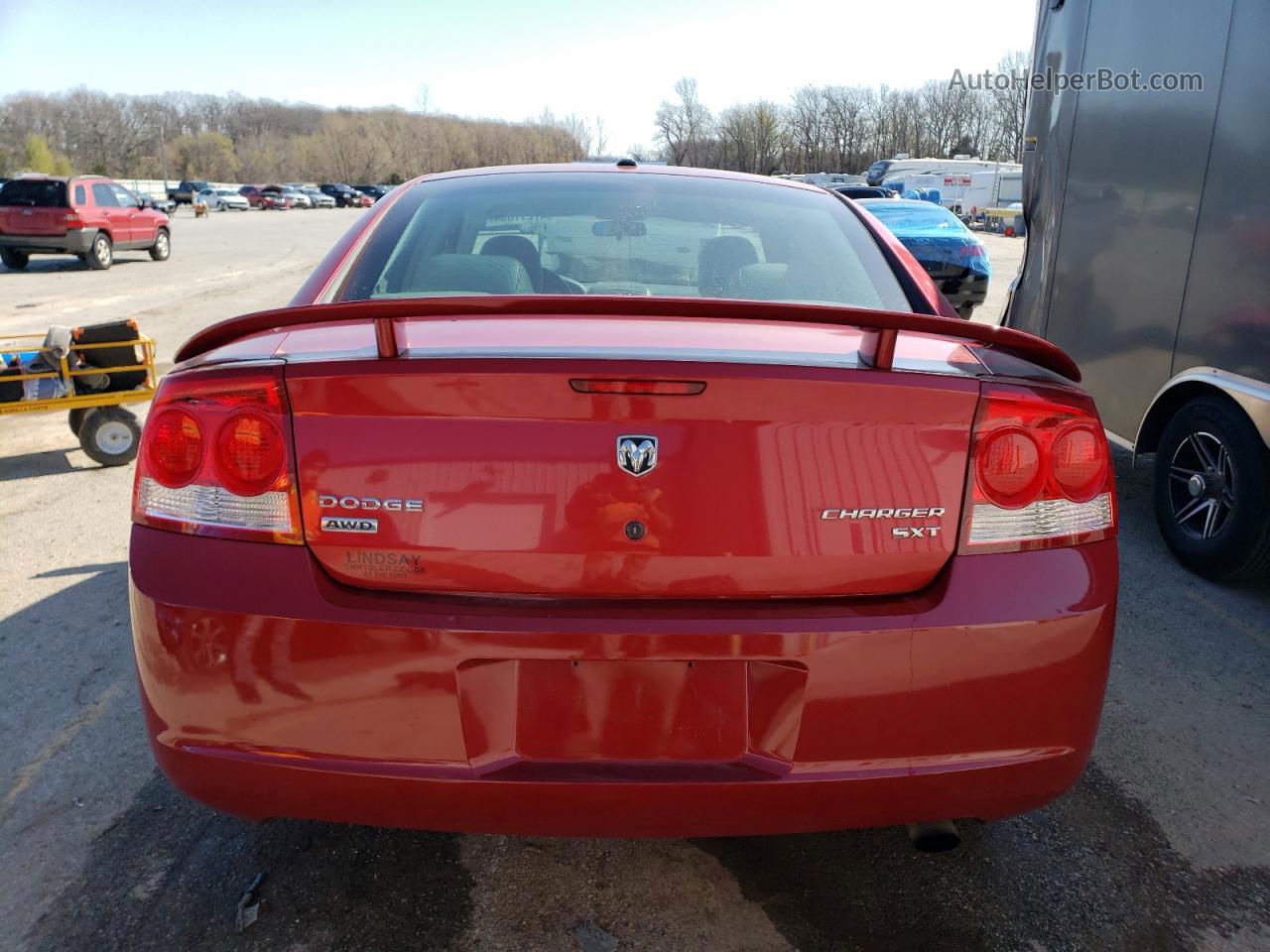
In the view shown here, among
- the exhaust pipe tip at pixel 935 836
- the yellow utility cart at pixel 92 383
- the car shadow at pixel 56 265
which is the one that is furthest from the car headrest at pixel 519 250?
the car shadow at pixel 56 265

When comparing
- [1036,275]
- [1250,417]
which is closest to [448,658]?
[1250,417]

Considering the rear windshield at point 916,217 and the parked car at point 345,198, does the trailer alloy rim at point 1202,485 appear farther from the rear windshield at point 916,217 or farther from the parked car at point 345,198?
the parked car at point 345,198

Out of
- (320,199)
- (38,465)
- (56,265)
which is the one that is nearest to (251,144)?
(320,199)

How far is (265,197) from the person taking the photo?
74.1 meters

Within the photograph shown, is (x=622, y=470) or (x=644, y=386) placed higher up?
(x=644, y=386)

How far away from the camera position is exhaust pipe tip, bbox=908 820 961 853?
201 cm

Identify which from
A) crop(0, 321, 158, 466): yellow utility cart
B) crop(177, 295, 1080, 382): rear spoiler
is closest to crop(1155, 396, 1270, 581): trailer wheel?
crop(177, 295, 1080, 382): rear spoiler

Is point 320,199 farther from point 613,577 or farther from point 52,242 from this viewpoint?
point 613,577

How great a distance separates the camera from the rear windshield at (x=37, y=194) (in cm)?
1967

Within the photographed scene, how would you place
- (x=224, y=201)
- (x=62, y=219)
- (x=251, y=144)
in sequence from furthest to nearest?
(x=251, y=144) → (x=224, y=201) → (x=62, y=219)

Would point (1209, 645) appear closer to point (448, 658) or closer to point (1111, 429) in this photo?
point (1111, 429)

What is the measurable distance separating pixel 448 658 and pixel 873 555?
770 millimetres

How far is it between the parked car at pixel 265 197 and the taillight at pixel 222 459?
79.2 metres

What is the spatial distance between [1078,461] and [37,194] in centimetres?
2281
